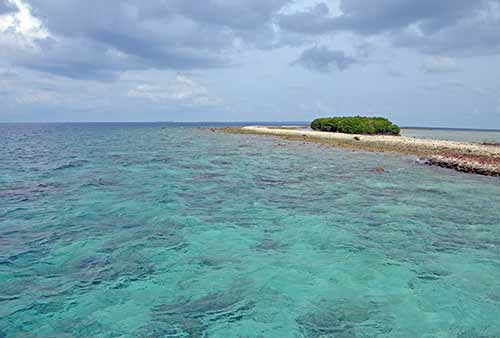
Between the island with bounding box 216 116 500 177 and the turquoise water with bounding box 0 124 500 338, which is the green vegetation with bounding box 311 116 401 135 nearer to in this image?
the island with bounding box 216 116 500 177

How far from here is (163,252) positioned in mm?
12984

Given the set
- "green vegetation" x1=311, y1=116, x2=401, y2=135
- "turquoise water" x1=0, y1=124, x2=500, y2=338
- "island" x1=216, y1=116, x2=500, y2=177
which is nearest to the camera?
"turquoise water" x1=0, y1=124, x2=500, y2=338

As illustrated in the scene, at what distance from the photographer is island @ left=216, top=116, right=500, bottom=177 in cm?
3575

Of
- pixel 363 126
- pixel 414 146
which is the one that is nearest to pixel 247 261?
pixel 414 146

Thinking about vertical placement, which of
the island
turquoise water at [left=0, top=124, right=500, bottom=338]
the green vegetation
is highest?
the green vegetation

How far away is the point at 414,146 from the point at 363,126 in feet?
107

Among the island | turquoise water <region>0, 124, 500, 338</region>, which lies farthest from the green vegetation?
turquoise water <region>0, 124, 500, 338</region>

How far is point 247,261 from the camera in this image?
12305 millimetres

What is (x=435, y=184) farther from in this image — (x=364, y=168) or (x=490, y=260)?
(x=490, y=260)

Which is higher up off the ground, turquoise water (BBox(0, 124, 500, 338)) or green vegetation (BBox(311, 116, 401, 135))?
green vegetation (BBox(311, 116, 401, 135))

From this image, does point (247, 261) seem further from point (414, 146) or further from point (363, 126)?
point (363, 126)

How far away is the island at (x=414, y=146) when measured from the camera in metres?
35.8

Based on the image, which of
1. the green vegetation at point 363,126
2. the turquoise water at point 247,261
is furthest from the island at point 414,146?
the turquoise water at point 247,261

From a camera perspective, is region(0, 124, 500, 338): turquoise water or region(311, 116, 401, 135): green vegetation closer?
region(0, 124, 500, 338): turquoise water
